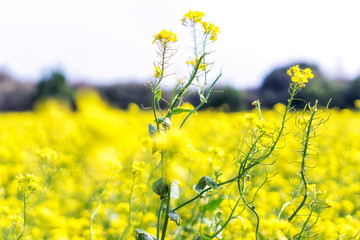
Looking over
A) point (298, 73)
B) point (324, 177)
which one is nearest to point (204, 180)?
point (298, 73)

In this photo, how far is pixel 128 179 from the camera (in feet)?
8.57

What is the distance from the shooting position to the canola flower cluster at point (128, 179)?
1063 mm

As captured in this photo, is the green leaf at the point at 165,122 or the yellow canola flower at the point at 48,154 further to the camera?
the yellow canola flower at the point at 48,154

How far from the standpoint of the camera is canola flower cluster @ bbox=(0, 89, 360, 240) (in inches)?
41.9

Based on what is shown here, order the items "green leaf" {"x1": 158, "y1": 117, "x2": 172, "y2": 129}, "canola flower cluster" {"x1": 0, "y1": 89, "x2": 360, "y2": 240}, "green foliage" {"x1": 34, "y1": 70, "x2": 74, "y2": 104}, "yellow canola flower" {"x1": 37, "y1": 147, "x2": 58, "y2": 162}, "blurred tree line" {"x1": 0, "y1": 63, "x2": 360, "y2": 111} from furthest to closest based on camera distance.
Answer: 1. "green foliage" {"x1": 34, "y1": 70, "x2": 74, "y2": 104}
2. "blurred tree line" {"x1": 0, "y1": 63, "x2": 360, "y2": 111}
3. "yellow canola flower" {"x1": 37, "y1": 147, "x2": 58, "y2": 162}
4. "green leaf" {"x1": 158, "y1": 117, "x2": 172, "y2": 129}
5. "canola flower cluster" {"x1": 0, "y1": 89, "x2": 360, "y2": 240}

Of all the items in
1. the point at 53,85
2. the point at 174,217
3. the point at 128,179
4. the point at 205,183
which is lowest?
the point at 53,85

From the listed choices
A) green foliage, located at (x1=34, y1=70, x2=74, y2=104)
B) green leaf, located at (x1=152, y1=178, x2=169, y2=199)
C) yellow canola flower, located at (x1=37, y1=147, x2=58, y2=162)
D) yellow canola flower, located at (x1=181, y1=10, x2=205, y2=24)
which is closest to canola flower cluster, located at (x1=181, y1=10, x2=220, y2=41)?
yellow canola flower, located at (x1=181, y1=10, x2=205, y2=24)

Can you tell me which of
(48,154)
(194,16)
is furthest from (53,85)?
(194,16)

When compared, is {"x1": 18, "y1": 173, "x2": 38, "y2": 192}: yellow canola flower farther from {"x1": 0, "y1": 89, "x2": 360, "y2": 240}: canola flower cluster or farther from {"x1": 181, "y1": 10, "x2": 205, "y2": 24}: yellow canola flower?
{"x1": 181, "y1": 10, "x2": 205, "y2": 24}: yellow canola flower

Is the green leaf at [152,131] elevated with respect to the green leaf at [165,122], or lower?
lower

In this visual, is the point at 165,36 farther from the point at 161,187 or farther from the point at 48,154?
the point at 48,154

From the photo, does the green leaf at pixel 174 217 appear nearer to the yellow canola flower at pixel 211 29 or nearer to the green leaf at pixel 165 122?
the green leaf at pixel 165 122

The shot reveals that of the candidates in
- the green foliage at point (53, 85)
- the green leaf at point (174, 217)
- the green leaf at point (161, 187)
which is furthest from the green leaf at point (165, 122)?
the green foliage at point (53, 85)

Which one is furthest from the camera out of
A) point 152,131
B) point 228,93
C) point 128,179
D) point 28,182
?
point 228,93
